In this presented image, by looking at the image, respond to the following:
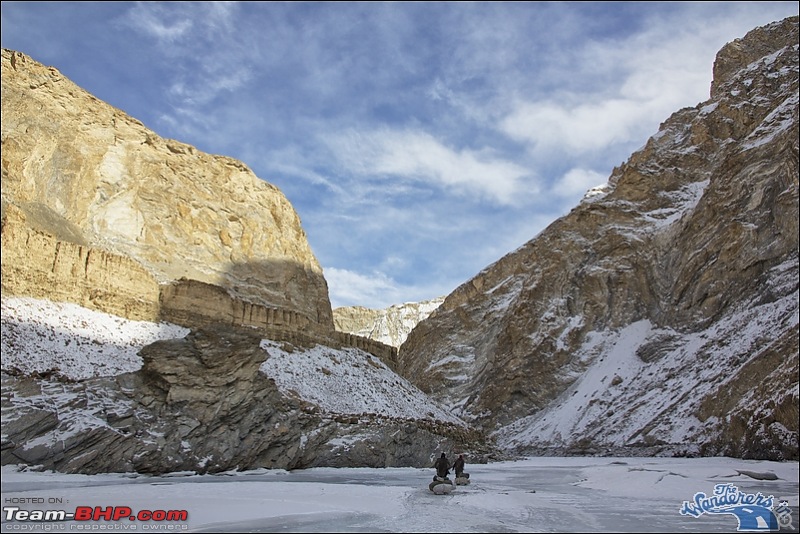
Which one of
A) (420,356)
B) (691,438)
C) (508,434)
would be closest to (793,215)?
(691,438)

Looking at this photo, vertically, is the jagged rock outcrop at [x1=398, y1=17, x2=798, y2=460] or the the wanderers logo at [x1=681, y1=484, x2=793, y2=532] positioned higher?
the jagged rock outcrop at [x1=398, y1=17, x2=798, y2=460]

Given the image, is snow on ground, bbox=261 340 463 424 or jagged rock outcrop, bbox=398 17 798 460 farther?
jagged rock outcrop, bbox=398 17 798 460

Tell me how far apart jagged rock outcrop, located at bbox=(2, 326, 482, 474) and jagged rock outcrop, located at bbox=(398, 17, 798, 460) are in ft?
83.2

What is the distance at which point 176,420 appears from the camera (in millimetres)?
22234

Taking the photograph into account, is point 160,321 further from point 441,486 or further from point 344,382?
point 441,486

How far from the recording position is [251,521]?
35.6ft

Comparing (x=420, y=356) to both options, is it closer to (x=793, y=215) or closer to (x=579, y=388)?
(x=579, y=388)

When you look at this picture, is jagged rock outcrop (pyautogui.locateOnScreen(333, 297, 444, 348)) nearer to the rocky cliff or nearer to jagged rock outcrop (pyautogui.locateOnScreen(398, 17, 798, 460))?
jagged rock outcrop (pyautogui.locateOnScreen(398, 17, 798, 460))

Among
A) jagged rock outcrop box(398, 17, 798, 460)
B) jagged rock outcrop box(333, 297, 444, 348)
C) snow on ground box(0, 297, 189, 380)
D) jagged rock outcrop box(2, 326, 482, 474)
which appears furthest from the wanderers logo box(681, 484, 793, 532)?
jagged rock outcrop box(333, 297, 444, 348)

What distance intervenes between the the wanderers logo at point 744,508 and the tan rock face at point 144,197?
113 feet

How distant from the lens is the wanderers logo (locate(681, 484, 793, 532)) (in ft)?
33.8

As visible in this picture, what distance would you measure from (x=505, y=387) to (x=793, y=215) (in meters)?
37.6

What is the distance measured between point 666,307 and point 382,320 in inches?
4513

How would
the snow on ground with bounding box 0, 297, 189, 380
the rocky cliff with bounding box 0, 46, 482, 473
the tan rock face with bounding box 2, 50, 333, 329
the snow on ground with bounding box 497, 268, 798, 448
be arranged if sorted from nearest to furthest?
the rocky cliff with bounding box 0, 46, 482, 473
the snow on ground with bounding box 0, 297, 189, 380
the tan rock face with bounding box 2, 50, 333, 329
the snow on ground with bounding box 497, 268, 798, 448
